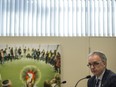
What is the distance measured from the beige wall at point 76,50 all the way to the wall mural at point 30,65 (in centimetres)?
8

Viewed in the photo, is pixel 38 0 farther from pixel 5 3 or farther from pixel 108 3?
pixel 108 3

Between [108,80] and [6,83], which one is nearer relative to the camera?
[108,80]

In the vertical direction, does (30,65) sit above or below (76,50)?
below

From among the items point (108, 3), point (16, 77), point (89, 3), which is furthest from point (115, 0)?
point (16, 77)

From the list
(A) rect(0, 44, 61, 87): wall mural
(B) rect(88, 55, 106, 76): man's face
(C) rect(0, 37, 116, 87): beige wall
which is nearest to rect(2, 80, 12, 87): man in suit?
(A) rect(0, 44, 61, 87): wall mural

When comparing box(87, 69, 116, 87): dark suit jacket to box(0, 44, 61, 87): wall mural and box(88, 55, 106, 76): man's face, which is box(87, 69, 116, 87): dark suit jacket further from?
box(0, 44, 61, 87): wall mural

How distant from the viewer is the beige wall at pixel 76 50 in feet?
11.8

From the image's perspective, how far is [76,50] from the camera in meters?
3.66

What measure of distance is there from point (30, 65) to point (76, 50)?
2.38ft

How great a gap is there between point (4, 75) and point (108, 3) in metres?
2.31

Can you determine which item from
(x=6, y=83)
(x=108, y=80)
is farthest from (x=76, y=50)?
(x=108, y=80)

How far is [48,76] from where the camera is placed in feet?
11.7

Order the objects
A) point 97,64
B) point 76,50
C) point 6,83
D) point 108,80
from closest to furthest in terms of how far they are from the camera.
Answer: point 108,80
point 97,64
point 6,83
point 76,50

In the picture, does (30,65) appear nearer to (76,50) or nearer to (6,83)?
(6,83)
